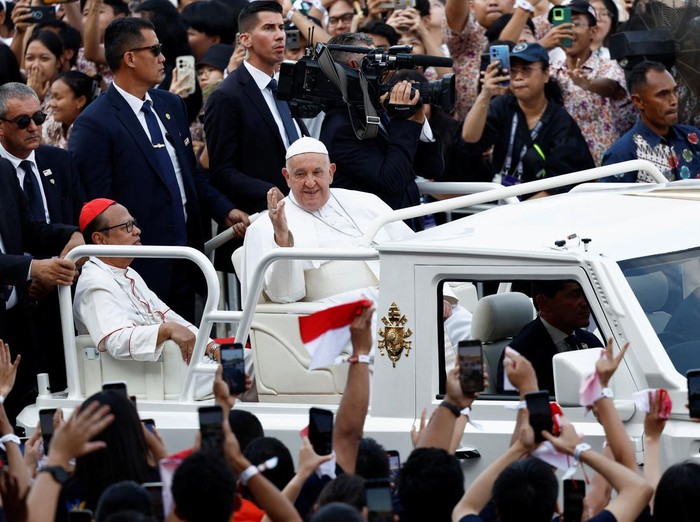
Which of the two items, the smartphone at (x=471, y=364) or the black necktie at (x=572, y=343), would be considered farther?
the black necktie at (x=572, y=343)

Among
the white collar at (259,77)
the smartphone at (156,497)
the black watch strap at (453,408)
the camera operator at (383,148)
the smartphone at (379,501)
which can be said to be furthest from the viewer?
the white collar at (259,77)

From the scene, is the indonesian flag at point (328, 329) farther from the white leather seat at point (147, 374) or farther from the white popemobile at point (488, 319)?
the white leather seat at point (147, 374)

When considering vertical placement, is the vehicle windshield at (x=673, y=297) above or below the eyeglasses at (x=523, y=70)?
below

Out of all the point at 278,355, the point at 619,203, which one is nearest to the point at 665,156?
the point at 619,203

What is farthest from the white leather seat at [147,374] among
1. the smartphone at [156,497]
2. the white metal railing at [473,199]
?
the smartphone at [156,497]

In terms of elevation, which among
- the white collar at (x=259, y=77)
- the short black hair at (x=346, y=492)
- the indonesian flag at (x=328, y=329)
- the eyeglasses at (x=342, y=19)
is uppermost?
the eyeglasses at (x=342, y=19)

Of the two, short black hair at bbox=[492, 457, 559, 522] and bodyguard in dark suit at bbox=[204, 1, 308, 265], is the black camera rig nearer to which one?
bodyguard in dark suit at bbox=[204, 1, 308, 265]

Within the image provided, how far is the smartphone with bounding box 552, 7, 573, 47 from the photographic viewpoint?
10742 millimetres

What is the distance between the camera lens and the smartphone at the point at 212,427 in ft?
16.4

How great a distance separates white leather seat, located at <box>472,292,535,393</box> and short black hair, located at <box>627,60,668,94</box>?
289cm

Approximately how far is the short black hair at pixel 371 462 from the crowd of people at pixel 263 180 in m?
0.01

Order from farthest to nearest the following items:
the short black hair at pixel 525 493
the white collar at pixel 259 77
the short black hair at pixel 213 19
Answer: the short black hair at pixel 213 19
the white collar at pixel 259 77
the short black hair at pixel 525 493

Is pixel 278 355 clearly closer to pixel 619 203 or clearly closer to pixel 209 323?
pixel 209 323

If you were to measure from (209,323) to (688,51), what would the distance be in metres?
4.32
